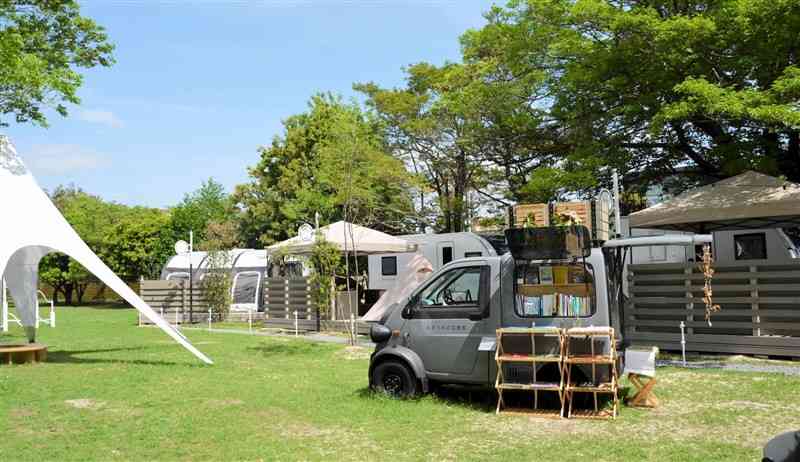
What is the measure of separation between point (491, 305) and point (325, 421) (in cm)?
223

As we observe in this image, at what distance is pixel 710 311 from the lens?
37.9 feet

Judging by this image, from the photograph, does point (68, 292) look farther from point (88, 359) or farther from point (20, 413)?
point (20, 413)

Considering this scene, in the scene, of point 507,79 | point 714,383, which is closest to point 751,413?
point 714,383

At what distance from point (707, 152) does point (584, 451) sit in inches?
462

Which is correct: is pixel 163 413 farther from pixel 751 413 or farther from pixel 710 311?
pixel 710 311

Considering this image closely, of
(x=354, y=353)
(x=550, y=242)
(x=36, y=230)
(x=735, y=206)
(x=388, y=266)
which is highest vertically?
(x=735, y=206)

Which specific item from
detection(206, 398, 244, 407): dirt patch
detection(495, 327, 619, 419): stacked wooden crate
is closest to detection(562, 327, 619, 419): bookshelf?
detection(495, 327, 619, 419): stacked wooden crate

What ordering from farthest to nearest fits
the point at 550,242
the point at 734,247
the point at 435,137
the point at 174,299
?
the point at 435,137, the point at 174,299, the point at 734,247, the point at 550,242

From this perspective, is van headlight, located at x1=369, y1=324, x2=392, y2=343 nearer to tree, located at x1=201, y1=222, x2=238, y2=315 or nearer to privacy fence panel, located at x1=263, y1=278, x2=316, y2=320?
privacy fence panel, located at x1=263, y1=278, x2=316, y2=320

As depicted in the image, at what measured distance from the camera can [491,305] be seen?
25.8ft

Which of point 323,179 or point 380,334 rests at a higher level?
point 323,179

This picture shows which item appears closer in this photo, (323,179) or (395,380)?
(395,380)

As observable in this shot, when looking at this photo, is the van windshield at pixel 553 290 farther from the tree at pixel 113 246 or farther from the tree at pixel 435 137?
the tree at pixel 113 246

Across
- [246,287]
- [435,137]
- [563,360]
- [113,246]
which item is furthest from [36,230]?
[113,246]
